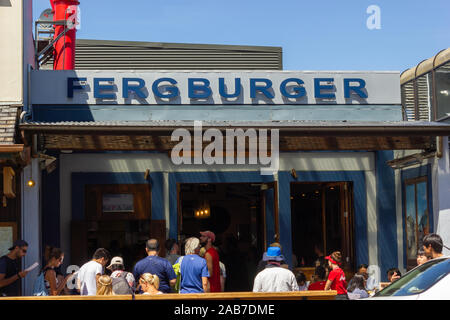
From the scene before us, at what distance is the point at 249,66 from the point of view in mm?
23672

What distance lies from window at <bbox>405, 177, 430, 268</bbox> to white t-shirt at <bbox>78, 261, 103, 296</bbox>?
273 inches

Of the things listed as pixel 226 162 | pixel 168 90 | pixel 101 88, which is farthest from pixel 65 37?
pixel 226 162

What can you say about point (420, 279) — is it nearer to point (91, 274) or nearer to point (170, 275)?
point (170, 275)

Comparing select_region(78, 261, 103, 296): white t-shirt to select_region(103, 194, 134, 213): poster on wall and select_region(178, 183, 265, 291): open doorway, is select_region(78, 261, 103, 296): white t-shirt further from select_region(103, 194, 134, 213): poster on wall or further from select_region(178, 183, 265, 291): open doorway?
select_region(178, 183, 265, 291): open doorway

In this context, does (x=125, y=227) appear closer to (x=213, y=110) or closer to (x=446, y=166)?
(x=213, y=110)

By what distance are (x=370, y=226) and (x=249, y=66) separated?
916 centimetres

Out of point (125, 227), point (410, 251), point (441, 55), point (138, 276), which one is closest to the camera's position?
point (138, 276)

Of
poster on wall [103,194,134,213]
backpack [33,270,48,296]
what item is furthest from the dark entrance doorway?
backpack [33,270,48,296]

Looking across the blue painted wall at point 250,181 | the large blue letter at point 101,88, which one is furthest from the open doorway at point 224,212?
the large blue letter at point 101,88

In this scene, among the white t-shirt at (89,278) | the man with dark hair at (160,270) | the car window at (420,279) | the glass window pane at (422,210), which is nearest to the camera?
the car window at (420,279)

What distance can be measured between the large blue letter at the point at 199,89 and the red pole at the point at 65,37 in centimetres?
476

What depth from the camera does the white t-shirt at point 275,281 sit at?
9.75 meters

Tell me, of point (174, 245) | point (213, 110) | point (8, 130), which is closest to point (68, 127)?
point (8, 130)

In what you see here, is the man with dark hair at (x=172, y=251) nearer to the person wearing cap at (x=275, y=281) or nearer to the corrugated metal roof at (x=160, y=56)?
the person wearing cap at (x=275, y=281)
